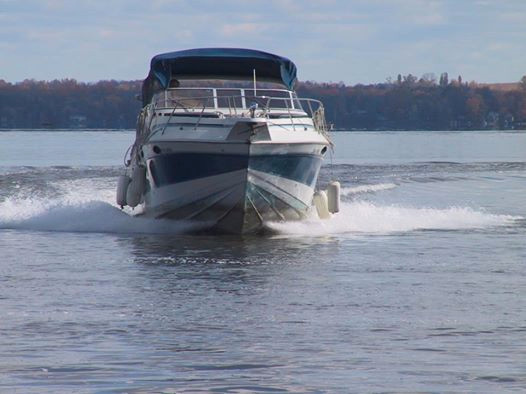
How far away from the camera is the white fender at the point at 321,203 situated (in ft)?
86.6

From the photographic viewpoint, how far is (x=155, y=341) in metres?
13.0

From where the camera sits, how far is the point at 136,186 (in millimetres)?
25562

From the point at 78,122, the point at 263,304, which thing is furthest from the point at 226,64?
the point at 78,122

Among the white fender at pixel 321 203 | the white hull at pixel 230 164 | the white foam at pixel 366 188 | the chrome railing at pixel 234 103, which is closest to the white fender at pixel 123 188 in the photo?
the white hull at pixel 230 164

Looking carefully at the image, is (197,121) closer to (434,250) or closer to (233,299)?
(434,250)

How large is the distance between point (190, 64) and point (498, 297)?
1222 centimetres

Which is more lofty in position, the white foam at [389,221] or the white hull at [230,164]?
the white hull at [230,164]

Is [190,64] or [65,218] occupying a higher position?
[190,64]

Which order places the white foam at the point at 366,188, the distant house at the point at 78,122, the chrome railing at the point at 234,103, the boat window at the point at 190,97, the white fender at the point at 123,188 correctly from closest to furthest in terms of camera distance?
the chrome railing at the point at 234,103 < the boat window at the point at 190,97 < the white fender at the point at 123,188 < the white foam at the point at 366,188 < the distant house at the point at 78,122

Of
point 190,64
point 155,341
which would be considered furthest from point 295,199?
point 155,341

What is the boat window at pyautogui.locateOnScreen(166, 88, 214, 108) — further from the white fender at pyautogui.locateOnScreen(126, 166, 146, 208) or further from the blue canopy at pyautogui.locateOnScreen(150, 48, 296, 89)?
the white fender at pyautogui.locateOnScreen(126, 166, 146, 208)

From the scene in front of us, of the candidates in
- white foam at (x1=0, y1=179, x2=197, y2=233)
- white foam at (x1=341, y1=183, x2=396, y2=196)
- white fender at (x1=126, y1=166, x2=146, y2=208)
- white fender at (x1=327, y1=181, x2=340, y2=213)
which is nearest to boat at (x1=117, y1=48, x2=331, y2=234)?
white fender at (x1=126, y1=166, x2=146, y2=208)

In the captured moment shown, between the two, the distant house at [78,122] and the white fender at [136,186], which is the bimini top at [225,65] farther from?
the distant house at [78,122]

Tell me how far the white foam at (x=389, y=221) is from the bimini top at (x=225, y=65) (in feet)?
10.0
